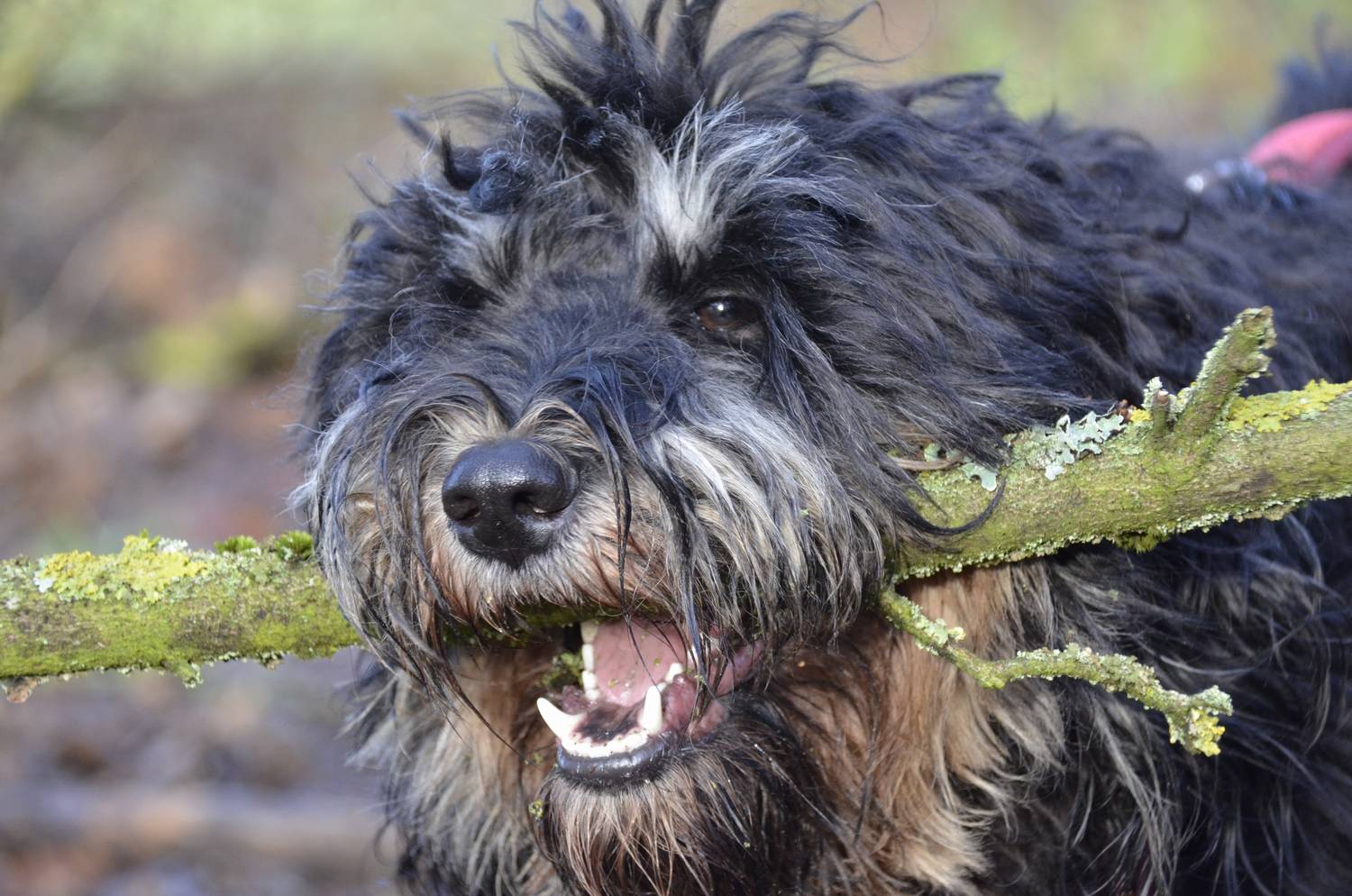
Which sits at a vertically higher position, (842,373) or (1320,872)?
(842,373)

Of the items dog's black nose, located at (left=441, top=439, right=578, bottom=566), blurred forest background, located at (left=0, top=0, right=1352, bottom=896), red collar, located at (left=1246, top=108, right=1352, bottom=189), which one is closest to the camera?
dog's black nose, located at (left=441, top=439, right=578, bottom=566)

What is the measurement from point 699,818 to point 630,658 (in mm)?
371

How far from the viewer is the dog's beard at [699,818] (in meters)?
2.71

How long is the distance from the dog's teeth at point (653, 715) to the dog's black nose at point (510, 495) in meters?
0.44

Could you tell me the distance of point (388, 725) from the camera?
11.3 ft

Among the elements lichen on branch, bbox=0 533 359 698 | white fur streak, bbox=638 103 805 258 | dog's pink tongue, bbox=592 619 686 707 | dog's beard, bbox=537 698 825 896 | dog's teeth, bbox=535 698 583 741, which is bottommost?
dog's beard, bbox=537 698 825 896

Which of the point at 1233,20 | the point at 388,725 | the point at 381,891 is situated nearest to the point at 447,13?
the point at 1233,20

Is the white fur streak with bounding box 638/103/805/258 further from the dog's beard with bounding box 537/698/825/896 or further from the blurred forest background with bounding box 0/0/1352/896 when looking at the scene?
the blurred forest background with bounding box 0/0/1352/896

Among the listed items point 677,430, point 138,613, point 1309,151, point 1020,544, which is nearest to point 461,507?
point 677,430

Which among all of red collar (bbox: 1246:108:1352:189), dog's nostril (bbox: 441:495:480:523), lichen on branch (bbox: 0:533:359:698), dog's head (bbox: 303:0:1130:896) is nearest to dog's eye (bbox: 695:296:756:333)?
dog's head (bbox: 303:0:1130:896)

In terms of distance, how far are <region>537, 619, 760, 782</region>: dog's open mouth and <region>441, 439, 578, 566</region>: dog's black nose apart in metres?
0.28

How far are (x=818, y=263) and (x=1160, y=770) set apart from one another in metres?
1.25

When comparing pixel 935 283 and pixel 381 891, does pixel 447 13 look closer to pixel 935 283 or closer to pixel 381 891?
pixel 381 891

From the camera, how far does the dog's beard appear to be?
271 cm
